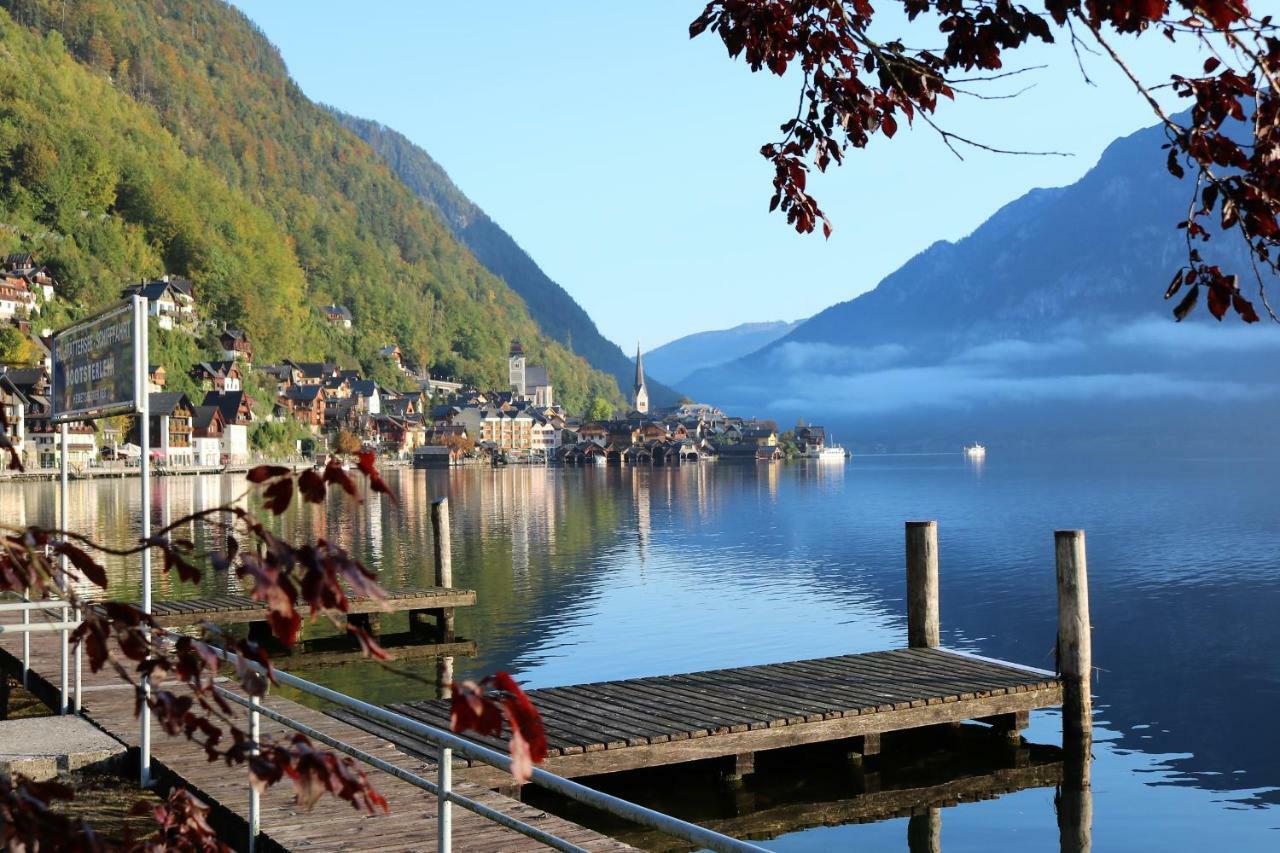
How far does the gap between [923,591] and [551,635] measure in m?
12.7

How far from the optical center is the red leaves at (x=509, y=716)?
330 centimetres

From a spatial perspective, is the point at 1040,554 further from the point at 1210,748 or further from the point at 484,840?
the point at 484,840

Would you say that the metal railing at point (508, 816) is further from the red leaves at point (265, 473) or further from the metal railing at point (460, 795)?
the red leaves at point (265, 473)

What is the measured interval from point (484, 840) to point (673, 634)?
23.0 meters

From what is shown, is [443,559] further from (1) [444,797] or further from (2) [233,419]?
(2) [233,419]

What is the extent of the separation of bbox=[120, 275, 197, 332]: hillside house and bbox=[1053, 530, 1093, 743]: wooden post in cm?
15803

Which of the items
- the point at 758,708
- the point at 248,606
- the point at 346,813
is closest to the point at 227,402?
the point at 248,606

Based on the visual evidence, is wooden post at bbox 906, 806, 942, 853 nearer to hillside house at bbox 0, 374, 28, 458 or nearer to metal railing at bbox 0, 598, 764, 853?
metal railing at bbox 0, 598, 764, 853

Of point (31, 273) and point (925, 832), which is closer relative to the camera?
point (925, 832)

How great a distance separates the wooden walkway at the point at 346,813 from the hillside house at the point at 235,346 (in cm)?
17565

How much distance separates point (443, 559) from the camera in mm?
30109

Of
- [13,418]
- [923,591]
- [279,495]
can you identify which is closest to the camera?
[279,495]

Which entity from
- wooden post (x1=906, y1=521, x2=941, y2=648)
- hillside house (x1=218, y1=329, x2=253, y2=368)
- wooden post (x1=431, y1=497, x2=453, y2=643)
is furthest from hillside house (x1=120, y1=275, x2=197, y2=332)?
wooden post (x1=906, y1=521, x2=941, y2=648)

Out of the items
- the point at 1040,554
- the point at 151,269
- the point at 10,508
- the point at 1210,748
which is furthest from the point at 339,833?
the point at 151,269
